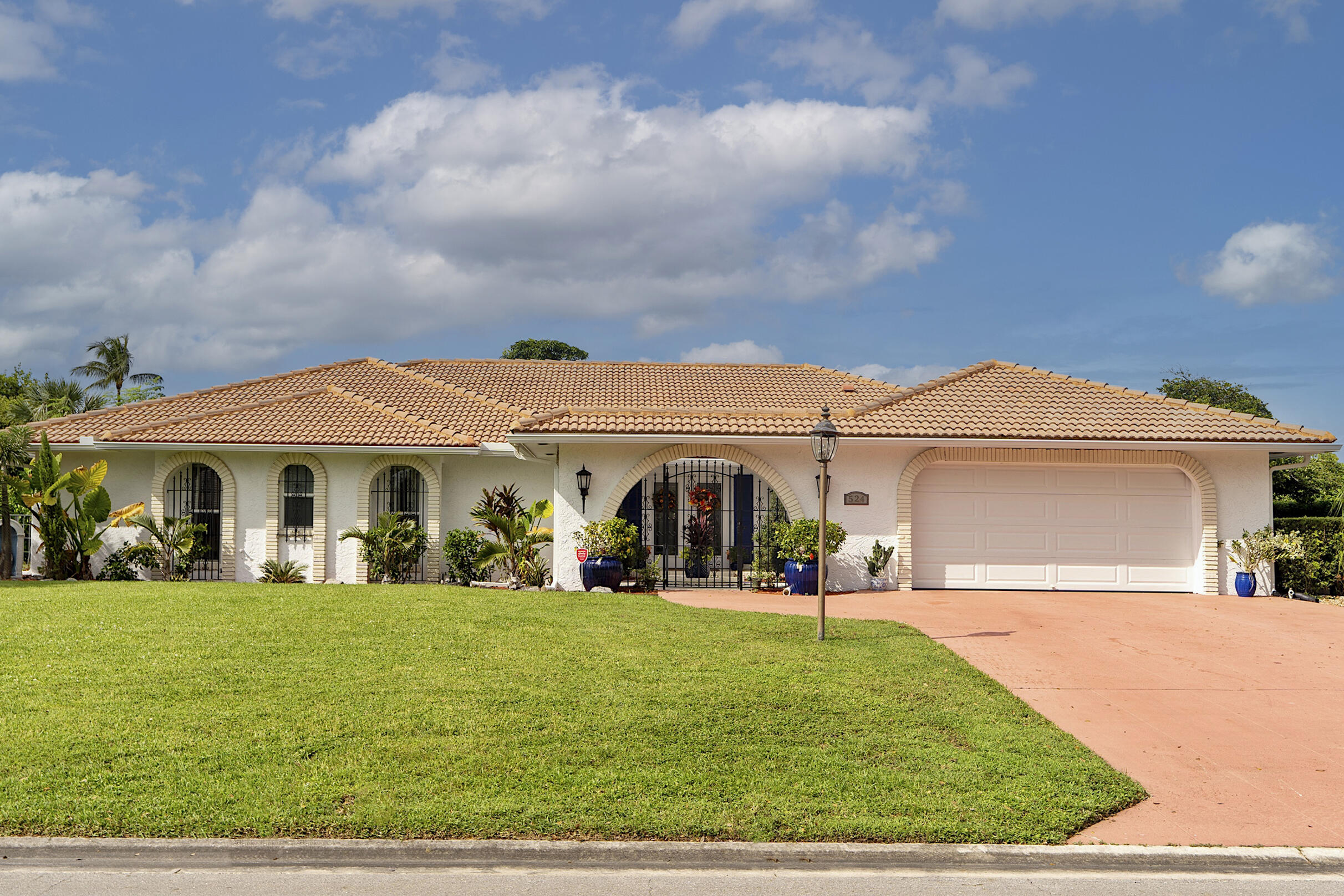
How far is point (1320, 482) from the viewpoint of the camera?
25.5 m

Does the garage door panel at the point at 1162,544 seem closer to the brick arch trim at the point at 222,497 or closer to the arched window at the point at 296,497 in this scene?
the arched window at the point at 296,497

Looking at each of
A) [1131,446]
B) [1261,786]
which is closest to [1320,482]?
[1131,446]

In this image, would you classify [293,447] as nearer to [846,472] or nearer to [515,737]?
[846,472]

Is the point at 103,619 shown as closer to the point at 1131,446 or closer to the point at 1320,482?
the point at 1131,446

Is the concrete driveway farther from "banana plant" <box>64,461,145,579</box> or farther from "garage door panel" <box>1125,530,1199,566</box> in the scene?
"banana plant" <box>64,461,145,579</box>

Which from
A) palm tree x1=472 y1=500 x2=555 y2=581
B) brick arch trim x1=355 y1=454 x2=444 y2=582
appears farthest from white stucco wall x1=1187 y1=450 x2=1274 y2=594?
brick arch trim x1=355 y1=454 x2=444 y2=582

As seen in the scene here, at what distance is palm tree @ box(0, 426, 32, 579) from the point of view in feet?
54.5

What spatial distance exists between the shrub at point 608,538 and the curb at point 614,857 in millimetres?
10302

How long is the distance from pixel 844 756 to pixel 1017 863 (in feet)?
5.09

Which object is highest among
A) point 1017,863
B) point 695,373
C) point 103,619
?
point 695,373

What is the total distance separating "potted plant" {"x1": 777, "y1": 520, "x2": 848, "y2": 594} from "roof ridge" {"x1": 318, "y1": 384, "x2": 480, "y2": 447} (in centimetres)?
611

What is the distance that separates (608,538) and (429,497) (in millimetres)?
4372

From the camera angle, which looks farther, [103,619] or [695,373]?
[695,373]

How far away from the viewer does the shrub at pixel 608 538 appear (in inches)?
620
